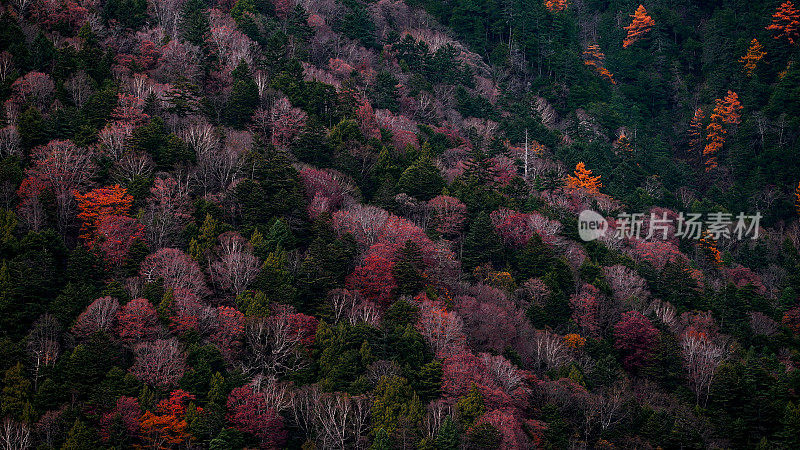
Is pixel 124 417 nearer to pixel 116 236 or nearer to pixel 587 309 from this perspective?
pixel 116 236

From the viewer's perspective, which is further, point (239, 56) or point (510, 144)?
point (510, 144)

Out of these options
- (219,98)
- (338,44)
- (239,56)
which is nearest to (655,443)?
(219,98)

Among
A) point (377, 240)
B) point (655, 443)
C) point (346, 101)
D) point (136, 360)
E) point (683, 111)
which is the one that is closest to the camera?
point (136, 360)

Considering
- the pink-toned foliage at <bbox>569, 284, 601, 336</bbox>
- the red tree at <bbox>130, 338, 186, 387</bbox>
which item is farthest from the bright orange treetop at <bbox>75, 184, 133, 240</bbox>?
the pink-toned foliage at <bbox>569, 284, 601, 336</bbox>

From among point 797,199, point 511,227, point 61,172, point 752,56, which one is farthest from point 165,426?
point 752,56

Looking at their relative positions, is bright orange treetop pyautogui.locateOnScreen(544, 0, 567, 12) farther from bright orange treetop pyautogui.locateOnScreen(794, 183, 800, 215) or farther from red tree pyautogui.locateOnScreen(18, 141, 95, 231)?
red tree pyautogui.locateOnScreen(18, 141, 95, 231)

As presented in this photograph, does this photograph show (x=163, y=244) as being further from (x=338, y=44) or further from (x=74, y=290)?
(x=338, y=44)
